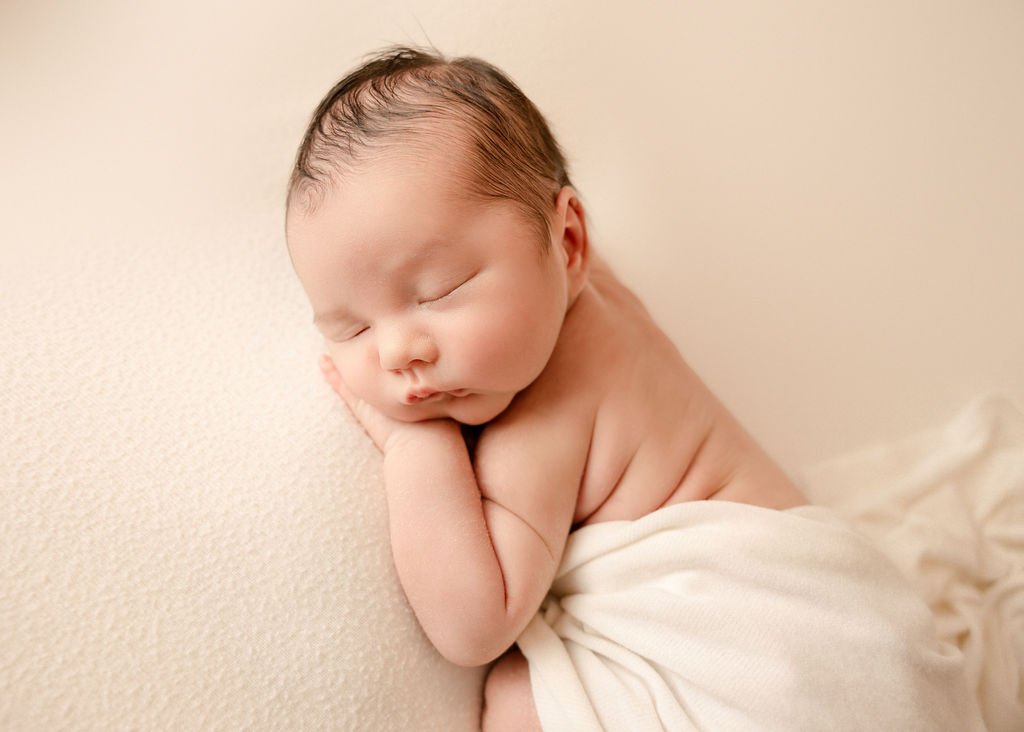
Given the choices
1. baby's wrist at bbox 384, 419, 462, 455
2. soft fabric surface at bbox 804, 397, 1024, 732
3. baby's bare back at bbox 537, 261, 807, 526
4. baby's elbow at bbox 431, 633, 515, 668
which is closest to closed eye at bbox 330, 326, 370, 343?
baby's wrist at bbox 384, 419, 462, 455

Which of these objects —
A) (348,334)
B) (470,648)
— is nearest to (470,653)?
(470,648)

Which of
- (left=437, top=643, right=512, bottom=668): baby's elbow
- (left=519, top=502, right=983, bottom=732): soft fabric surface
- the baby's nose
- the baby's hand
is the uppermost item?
the baby's nose

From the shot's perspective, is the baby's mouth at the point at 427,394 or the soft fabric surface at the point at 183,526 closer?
the soft fabric surface at the point at 183,526

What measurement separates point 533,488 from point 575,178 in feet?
2.30

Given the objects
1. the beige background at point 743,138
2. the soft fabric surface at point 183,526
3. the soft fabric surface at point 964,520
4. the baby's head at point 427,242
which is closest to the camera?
the soft fabric surface at point 183,526

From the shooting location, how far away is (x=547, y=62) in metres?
1.42

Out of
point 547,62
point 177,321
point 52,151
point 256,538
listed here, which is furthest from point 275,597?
point 547,62

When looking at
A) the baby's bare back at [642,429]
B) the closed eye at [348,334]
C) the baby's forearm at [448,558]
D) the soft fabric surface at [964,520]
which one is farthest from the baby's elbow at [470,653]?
the soft fabric surface at [964,520]

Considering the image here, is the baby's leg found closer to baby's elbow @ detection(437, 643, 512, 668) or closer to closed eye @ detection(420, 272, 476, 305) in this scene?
baby's elbow @ detection(437, 643, 512, 668)

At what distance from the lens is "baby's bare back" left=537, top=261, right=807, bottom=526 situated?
3.14ft

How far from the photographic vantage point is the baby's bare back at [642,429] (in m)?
Result: 0.96

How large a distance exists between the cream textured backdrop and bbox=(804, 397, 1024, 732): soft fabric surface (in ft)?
0.20

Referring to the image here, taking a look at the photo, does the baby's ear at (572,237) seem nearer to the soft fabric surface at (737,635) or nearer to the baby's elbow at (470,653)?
the soft fabric surface at (737,635)

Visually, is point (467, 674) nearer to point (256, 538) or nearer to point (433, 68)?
point (256, 538)
